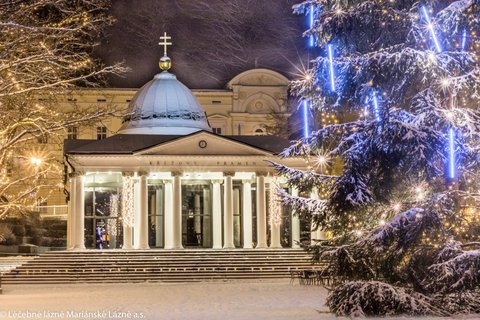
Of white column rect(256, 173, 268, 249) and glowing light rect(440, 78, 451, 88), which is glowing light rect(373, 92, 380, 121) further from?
white column rect(256, 173, 268, 249)

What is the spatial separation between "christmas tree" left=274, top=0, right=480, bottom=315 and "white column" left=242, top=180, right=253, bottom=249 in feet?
89.1

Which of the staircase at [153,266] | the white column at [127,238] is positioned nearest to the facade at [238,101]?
the white column at [127,238]

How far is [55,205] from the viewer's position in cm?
7762

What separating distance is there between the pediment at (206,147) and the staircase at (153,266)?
640 cm

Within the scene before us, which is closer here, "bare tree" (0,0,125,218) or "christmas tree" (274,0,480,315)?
"christmas tree" (274,0,480,315)

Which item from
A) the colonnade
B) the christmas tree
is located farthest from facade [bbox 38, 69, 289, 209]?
the christmas tree

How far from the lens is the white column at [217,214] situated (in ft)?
171

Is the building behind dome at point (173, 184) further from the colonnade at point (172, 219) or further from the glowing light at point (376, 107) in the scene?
the glowing light at point (376, 107)

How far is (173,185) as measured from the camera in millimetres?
49312

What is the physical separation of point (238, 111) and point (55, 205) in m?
21.3

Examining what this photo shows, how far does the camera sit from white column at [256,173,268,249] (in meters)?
49.6

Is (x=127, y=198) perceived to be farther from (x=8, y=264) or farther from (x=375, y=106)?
(x=375, y=106)

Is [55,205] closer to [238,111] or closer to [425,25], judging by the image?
[238,111]

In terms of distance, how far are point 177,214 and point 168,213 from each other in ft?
10.9
